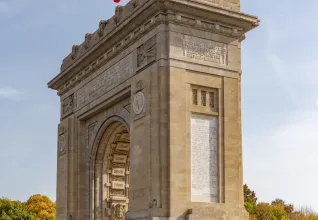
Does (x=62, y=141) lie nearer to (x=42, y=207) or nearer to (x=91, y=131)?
(x=91, y=131)

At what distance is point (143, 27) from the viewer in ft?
68.8

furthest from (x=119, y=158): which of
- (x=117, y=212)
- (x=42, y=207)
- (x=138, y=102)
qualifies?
(x=42, y=207)

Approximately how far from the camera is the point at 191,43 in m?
20.2

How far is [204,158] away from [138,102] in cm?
310

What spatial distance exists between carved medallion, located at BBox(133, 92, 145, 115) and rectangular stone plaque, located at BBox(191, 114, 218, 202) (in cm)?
186

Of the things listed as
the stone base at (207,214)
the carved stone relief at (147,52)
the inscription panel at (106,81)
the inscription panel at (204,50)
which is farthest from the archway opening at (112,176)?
the inscription panel at (204,50)

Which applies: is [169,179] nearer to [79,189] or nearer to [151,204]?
[151,204]

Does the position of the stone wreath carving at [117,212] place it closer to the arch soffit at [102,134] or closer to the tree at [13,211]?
the arch soffit at [102,134]

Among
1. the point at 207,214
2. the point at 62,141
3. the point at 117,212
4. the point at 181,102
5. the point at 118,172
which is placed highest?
the point at 181,102

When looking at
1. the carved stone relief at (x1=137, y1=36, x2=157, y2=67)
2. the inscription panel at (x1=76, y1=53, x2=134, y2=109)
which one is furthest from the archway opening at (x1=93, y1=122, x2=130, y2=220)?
the carved stone relief at (x1=137, y1=36, x2=157, y2=67)

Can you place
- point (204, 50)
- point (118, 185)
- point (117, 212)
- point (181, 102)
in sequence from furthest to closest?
point (118, 185)
point (117, 212)
point (204, 50)
point (181, 102)

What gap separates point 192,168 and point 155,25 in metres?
4.98

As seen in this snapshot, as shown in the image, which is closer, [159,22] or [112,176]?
[159,22]

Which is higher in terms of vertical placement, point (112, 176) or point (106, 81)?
point (106, 81)
